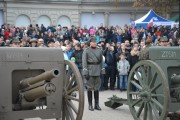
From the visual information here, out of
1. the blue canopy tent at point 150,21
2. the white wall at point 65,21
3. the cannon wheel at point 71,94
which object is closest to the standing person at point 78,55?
the cannon wheel at point 71,94

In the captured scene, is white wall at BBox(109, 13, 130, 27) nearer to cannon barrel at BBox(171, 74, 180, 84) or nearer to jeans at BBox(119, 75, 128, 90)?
jeans at BBox(119, 75, 128, 90)

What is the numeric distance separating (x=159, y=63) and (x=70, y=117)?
2.03 m

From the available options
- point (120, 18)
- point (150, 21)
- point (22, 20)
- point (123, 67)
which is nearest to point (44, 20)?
point (22, 20)

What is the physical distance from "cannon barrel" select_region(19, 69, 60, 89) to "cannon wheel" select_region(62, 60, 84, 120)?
643 millimetres

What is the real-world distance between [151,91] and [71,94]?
5.02ft

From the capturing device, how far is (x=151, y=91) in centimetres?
756

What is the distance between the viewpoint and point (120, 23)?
3897 cm

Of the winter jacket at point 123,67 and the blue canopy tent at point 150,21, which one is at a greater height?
the blue canopy tent at point 150,21

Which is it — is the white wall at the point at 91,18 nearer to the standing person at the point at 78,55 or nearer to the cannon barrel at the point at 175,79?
Answer: the standing person at the point at 78,55

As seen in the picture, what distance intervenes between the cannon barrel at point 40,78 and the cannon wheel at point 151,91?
6.73ft

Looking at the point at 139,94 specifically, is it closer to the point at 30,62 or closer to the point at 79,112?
the point at 79,112

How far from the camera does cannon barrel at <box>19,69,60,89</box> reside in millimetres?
6062

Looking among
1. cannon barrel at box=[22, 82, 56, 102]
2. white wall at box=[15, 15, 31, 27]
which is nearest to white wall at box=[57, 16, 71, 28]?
white wall at box=[15, 15, 31, 27]

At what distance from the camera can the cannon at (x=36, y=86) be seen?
21.9ft
